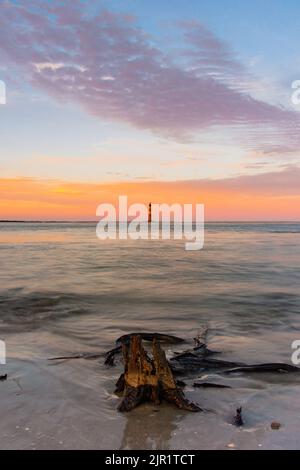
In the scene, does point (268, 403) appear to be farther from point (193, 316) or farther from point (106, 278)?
point (106, 278)

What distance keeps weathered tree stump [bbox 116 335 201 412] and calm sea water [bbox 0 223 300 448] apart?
0.19m

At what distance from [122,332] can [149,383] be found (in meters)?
4.39

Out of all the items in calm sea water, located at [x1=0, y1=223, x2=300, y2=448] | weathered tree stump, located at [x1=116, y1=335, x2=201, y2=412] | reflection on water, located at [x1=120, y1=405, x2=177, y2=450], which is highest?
weathered tree stump, located at [x1=116, y1=335, x2=201, y2=412]

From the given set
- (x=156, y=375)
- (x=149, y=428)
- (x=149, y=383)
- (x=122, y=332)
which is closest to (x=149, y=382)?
(x=149, y=383)

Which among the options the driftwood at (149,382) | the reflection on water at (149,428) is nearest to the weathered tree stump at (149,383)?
the driftwood at (149,382)

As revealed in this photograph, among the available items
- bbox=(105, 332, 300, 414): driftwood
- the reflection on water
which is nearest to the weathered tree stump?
bbox=(105, 332, 300, 414): driftwood

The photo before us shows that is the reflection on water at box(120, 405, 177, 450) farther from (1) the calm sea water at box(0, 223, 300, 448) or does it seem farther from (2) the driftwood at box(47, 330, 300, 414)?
(2) the driftwood at box(47, 330, 300, 414)

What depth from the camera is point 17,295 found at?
49.3 feet

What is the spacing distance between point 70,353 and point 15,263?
60.7 feet

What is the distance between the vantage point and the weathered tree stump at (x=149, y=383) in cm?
550

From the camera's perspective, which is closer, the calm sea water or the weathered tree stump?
the calm sea water

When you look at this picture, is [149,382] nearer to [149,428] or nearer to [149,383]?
[149,383]

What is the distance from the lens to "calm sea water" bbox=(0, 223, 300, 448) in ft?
16.2

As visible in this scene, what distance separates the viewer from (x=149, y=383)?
565cm
